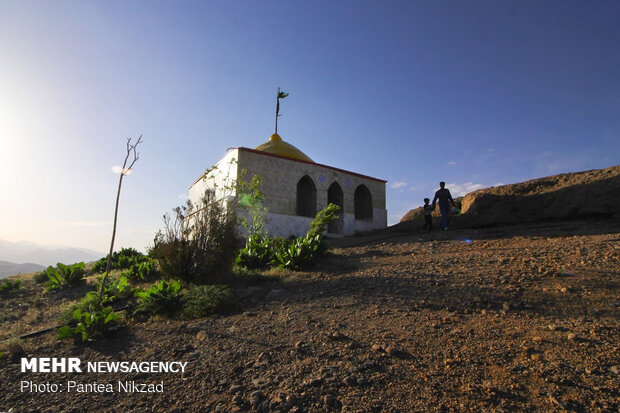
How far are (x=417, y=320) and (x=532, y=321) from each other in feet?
3.31

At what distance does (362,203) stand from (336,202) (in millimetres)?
2120

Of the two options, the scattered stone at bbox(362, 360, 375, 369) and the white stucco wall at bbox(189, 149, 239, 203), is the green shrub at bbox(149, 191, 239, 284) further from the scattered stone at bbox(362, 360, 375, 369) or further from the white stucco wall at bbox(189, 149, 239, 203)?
the white stucco wall at bbox(189, 149, 239, 203)

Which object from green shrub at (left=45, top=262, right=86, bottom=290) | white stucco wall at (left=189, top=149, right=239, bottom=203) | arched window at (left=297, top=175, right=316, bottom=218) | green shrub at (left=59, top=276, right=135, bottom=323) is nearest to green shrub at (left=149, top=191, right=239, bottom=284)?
green shrub at (left=59, top=276, right=135, bottom=323)

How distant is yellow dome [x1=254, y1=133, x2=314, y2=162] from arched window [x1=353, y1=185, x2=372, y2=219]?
348 centimetres

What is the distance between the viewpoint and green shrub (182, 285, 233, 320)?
13.6ft

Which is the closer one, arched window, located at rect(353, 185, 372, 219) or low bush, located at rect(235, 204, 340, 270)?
low bush, located at rect(235, 204, 340, 270)

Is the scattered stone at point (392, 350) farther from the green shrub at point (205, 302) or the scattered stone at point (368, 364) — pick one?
the green shrub at point (205, 302)

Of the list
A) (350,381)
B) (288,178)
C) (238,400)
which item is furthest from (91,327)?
(288,178)

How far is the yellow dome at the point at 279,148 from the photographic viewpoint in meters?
18.4

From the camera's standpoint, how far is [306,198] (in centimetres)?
1733

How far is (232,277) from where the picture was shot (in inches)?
249

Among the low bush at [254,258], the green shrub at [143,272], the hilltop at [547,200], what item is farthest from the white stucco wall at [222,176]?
the hilltop at [547,200]

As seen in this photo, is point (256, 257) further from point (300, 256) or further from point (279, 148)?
point (279, 148)

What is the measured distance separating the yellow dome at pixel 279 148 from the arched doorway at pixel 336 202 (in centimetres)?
230
